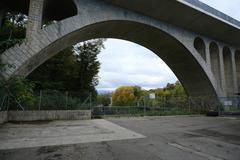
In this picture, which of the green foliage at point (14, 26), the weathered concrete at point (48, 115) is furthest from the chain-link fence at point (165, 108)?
the green foliage at point (14, 26)

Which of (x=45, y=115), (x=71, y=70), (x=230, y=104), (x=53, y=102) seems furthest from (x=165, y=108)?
(x=45, y=115)

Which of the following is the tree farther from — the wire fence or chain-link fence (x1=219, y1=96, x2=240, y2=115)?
chain-link fence (x1=219, y1=96, x2=240, y2=115)

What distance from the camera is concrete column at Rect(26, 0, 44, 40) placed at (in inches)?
436

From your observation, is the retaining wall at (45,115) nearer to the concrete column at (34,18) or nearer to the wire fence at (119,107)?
the wire fence at (119,107)

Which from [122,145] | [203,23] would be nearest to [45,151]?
[122,145]

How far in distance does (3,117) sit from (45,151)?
6.99 meters

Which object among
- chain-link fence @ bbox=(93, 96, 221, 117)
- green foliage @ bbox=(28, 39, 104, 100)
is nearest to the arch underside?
chain-link fence @ bbox=(93, 96, 221, 117)

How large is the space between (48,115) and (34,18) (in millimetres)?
6082

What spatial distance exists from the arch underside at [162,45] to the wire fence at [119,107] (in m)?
1.73

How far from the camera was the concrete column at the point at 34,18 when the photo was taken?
11.1 m

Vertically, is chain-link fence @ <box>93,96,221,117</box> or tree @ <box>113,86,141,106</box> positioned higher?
tree @ <box>113,86,141,106</box>

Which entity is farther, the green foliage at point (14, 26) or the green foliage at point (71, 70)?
the green foliage at point (71, 70)

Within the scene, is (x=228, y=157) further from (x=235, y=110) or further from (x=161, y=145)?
(x=235, y=110)

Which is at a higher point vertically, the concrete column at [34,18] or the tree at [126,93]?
the concrete column at [34,18]
